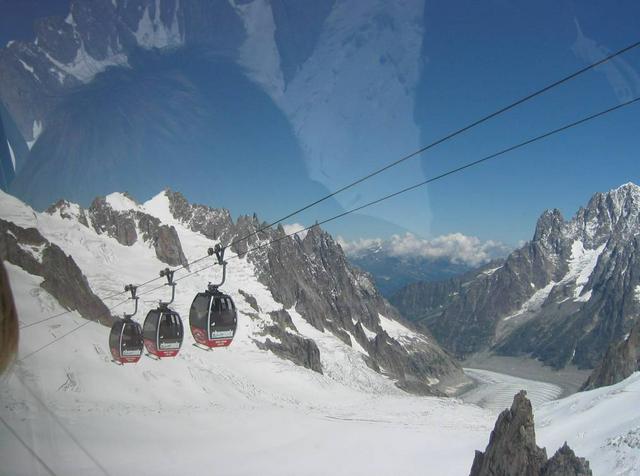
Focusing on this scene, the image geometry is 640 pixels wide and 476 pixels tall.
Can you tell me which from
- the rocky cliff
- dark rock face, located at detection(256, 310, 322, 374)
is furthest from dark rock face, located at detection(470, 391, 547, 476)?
dark rock face, located at detection(256, 310, 322, 374)

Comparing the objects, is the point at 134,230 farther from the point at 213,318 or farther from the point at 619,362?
the point at 213,318

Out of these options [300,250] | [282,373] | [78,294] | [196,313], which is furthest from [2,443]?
[300,250]

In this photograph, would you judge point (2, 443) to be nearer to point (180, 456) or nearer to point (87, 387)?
point (180, 456)

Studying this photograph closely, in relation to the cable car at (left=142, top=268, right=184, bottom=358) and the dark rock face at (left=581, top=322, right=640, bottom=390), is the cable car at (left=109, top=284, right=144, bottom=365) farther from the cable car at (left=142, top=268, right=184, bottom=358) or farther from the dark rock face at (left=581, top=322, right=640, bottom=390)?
the dark rock face at (left=581, top=322, right=640, bottom=390)

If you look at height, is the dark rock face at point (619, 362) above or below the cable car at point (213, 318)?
below

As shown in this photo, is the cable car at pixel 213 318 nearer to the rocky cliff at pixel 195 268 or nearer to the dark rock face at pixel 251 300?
the rocky cliff at pixel 195 268

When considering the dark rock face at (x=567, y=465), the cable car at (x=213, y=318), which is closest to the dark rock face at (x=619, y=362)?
the dark rock face at (x=567, y=465)

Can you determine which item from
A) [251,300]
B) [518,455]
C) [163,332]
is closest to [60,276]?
[163,332]
